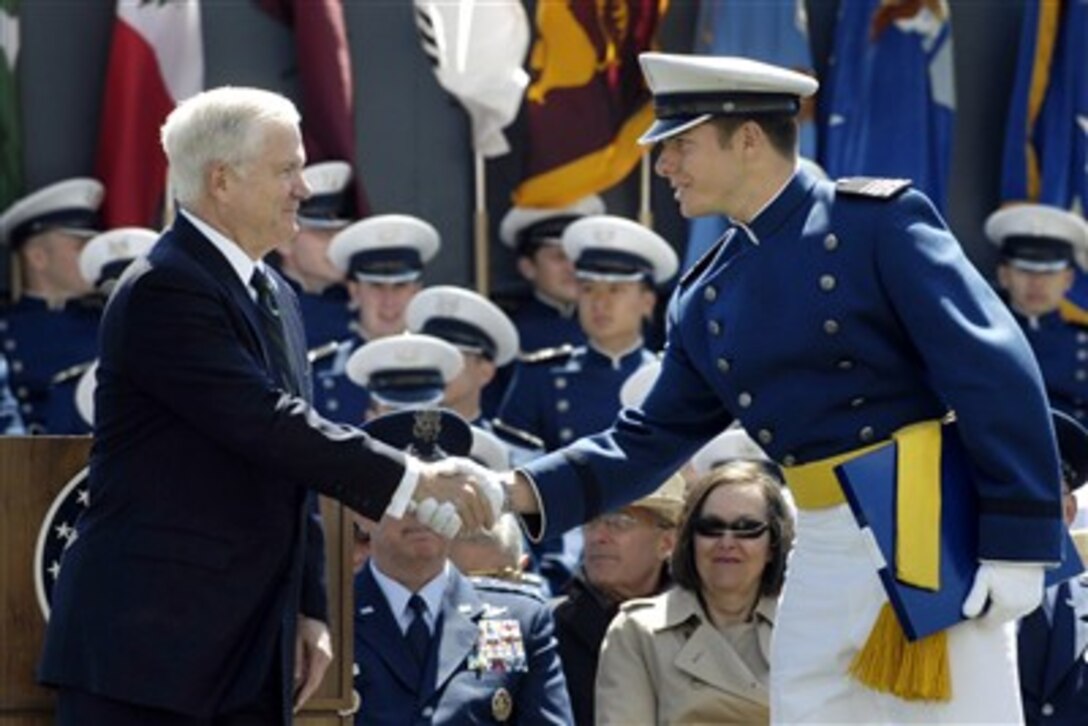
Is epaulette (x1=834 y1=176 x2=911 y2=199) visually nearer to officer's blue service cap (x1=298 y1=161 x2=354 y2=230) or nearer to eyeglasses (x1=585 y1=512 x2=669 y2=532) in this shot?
eyeglasses (x1=585 y1=512 x2=669 y2=532)

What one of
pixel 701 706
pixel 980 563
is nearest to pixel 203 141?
pixel 980 563

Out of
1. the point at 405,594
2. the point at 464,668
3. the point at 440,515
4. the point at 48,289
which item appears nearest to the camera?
the point at 440,515

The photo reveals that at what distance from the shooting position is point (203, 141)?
6.49 metres

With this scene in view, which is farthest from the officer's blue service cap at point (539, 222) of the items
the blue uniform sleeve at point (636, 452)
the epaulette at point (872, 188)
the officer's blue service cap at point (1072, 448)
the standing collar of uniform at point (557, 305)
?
the epaulette at point (872, 188)

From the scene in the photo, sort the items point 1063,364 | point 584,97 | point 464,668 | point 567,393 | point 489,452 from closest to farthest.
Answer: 1. point 464,668
2. point 489,452
3. point 567,393
4. point 1063,364
5. point 584,97

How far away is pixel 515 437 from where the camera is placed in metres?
10.6

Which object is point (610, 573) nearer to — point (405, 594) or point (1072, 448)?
point (405, 594)

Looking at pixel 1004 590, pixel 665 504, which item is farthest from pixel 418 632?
pixel 1004 590

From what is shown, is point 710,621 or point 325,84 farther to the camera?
point 325,84

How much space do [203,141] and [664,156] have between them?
0.96 metres

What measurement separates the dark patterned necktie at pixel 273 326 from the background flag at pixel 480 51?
4.86m

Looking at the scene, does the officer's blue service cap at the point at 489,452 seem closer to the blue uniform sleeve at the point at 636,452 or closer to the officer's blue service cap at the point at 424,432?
the officer's blue service cap at the point at 424,432

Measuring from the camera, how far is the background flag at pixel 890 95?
12.0 metres

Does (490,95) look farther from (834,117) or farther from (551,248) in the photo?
(834,117)
